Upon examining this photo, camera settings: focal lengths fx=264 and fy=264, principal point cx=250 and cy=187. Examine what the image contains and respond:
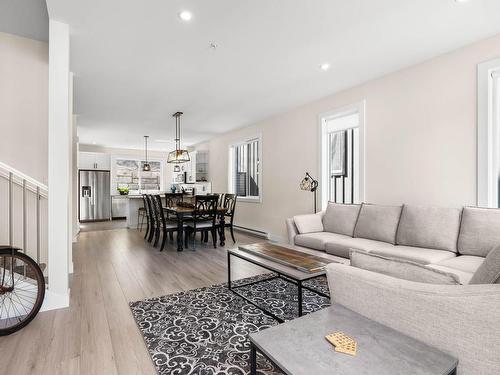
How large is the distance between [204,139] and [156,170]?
2.97 metres

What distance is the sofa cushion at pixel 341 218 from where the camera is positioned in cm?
374

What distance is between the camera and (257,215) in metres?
6.29

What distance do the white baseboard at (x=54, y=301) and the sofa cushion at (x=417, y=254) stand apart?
317 centimetres

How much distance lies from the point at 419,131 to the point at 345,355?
3.25m

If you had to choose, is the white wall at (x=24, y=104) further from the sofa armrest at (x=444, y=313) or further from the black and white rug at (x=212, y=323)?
the sofa armrest at (x=444, y=313)

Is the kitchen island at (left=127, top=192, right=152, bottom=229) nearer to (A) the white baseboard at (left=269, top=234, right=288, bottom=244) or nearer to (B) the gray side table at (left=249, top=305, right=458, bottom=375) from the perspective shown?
(A) the white baseboard at (left=269, top=234, right=288, bottom=244)

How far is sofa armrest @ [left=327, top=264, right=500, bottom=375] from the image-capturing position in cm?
93

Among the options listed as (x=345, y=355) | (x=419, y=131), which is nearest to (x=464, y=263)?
(x=419, y=131)

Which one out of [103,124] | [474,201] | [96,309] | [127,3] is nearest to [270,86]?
[127,3]

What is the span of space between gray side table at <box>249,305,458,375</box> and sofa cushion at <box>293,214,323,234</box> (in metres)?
2.69

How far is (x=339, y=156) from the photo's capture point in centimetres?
468

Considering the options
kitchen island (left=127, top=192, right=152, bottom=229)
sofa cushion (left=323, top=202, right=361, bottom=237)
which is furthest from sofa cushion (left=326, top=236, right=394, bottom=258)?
kitchen island (left=127, top=192, right=152, bottom=229)

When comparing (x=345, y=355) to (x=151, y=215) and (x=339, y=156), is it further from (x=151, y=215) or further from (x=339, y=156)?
(x=151, y=215)

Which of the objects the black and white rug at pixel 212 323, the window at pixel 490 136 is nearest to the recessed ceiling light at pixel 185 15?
the black and white rug at pixel 212 323
